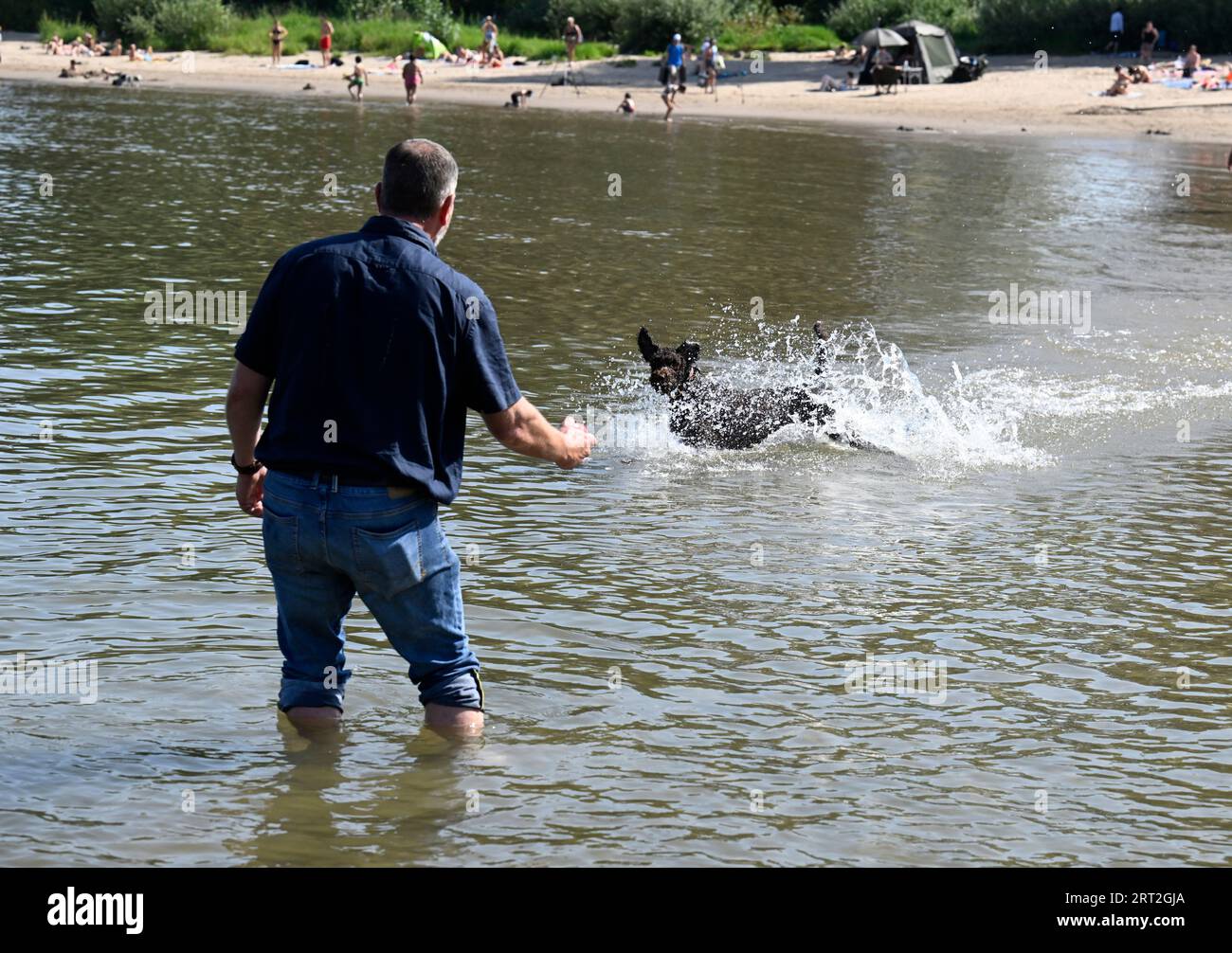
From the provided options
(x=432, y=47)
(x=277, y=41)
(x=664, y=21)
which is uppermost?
(x=664, y=21)

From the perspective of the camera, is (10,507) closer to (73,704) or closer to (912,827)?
(73,704)

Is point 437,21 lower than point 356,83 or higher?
higher

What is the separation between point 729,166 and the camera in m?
31.5

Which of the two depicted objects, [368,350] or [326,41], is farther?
[326,41]

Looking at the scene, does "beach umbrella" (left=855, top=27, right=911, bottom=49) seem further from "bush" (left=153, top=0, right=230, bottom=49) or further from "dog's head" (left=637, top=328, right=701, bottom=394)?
"dog's head" (left=637, top=328, right=701, bottom=394)

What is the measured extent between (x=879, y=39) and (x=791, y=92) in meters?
3.35

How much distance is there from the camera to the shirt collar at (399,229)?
493 centimetres

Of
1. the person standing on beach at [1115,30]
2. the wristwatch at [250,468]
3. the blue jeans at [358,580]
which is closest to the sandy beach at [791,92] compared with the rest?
the person standing on beach at [1115,30]

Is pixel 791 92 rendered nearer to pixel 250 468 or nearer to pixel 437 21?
pixel 437 21

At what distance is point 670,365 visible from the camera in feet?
35.9

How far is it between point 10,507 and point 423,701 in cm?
454

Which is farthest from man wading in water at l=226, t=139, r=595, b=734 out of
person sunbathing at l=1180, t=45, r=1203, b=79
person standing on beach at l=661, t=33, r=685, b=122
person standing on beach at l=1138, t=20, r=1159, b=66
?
person standing on beach at l=1138, t=20, r=1159, b=66

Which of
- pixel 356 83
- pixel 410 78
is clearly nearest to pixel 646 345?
pixel 410 78
